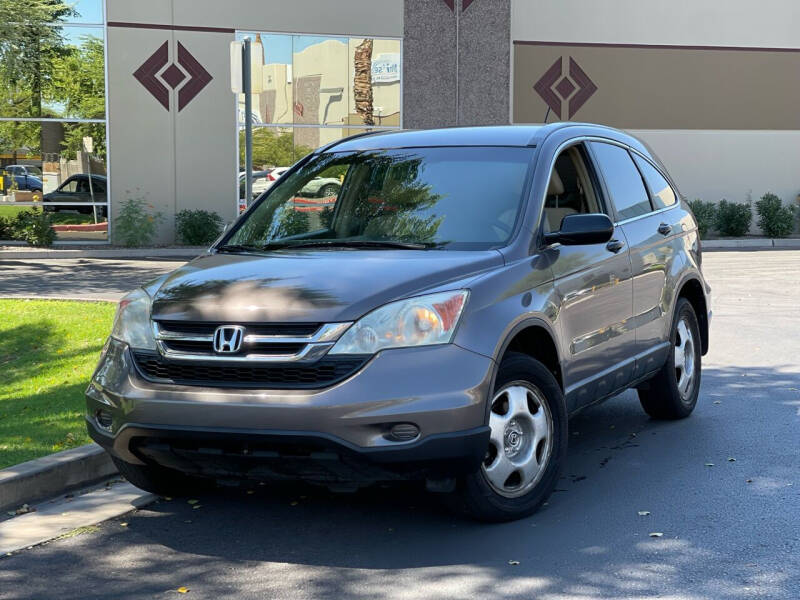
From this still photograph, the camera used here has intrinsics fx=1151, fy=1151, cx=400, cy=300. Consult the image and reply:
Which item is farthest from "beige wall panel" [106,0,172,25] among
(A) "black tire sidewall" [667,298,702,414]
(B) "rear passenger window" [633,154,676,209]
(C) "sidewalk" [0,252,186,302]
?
(A) "black tire sidewall" [667,298,702,414]

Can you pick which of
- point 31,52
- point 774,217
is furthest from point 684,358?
point 774,217

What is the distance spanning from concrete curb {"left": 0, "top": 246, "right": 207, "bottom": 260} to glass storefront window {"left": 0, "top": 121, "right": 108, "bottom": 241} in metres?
0.94

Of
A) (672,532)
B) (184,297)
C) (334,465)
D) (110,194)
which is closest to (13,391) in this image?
(184,297)

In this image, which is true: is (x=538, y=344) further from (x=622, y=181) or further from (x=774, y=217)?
(x=774, y=217)

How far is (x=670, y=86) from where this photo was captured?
89.9ft

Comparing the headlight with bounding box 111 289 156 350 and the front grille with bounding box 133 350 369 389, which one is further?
the headlight with bounding box 111 289 156 350

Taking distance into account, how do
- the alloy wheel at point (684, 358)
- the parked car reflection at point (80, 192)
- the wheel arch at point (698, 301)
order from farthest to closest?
1. the parked car reflection at point (80, 192)
2. the wheel arch at point (698, 301)
3. the alloy wheel at point (684, 358)

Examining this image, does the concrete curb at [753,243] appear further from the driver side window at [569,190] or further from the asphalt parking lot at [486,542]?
the driver side window at [569,190]

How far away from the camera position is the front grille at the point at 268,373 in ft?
15.3

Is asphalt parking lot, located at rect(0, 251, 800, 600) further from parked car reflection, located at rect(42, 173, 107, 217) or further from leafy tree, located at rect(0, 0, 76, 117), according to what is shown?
leafy tree, located at rect(0, 0, 76, 117)

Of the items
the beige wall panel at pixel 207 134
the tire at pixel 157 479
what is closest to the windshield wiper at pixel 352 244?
the tire at pixel 157 479

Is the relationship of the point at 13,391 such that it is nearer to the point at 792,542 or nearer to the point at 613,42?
the point at 792,542

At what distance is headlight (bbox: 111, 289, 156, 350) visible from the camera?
5.04 meters

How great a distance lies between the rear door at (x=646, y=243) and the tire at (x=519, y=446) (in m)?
1.40
